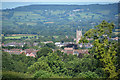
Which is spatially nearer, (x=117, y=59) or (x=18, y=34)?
(x=117, y=59)

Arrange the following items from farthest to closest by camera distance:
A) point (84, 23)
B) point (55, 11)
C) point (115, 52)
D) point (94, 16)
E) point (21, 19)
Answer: point (21, 19) → point (55, 11) → point (94, 16) → point (84, 23) → point (115, 52)

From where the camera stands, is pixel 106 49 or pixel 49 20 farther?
pixel 49 20

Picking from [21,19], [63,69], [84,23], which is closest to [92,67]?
[63,69]

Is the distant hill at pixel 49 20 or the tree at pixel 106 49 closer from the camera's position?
the tree at pixel 106 49

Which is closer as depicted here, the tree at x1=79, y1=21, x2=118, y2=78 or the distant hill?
the tree at x1=79, y1=21, x2=118, y2=78

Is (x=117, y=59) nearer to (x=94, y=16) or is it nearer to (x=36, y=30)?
(x=94, y=16)

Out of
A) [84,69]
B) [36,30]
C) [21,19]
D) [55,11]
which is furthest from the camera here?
[21,19]

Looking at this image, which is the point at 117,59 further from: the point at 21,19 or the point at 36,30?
the point at 21,19

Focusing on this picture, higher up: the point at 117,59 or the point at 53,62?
the point at 117,59

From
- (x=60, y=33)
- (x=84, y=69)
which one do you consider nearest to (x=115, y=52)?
(x=84, y=69)
